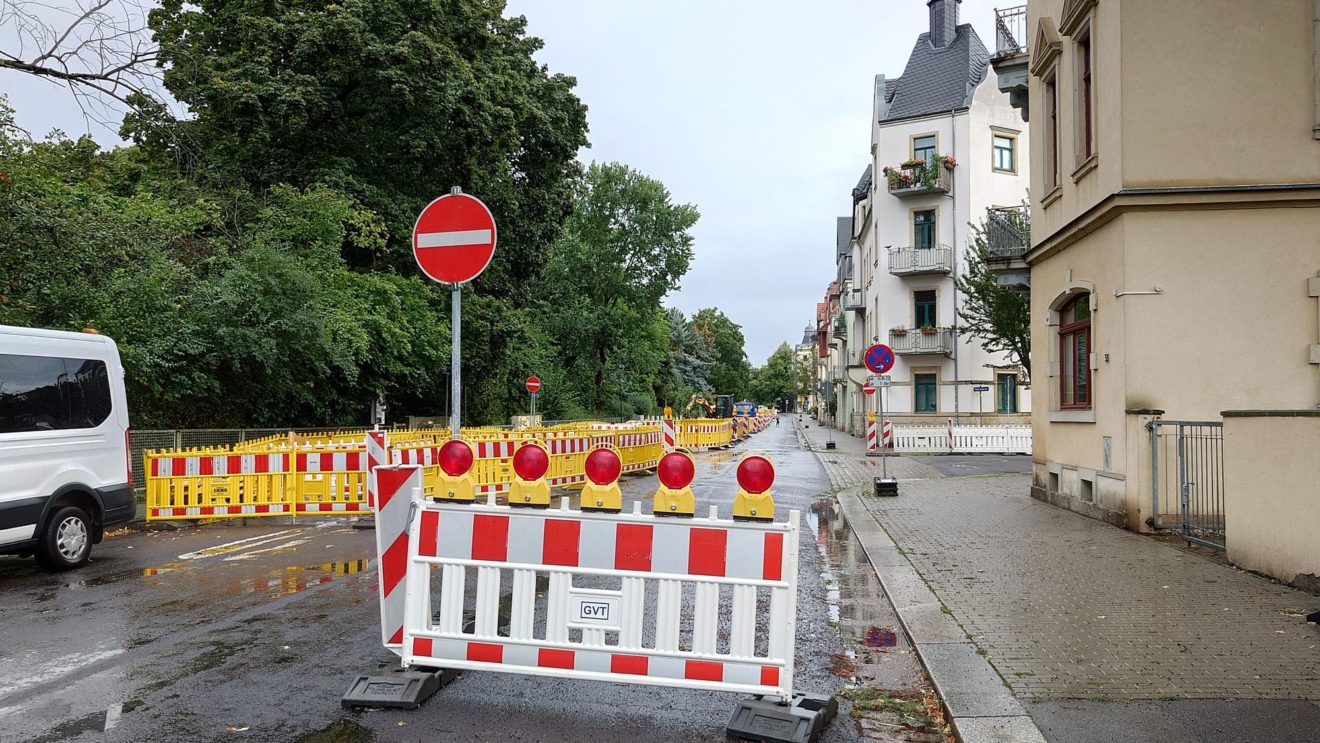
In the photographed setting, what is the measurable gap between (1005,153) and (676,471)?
1665 inches

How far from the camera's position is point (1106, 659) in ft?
18.0

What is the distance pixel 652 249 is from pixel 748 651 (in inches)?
2392

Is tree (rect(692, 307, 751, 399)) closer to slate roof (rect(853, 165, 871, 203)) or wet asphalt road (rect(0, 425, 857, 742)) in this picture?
slate roof (rect(853, 165, 871, 203))

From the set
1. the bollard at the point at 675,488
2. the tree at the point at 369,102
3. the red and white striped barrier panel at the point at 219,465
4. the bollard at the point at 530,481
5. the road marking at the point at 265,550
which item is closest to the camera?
the bollard at the point at 675,488

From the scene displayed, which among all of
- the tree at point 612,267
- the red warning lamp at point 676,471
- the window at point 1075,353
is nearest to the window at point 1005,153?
the tree at point 612,267

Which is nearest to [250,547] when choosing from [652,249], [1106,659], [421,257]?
[421,257]

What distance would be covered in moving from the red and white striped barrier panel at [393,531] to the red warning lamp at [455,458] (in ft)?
0.84

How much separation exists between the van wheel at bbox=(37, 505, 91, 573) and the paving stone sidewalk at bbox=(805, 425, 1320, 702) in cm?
822

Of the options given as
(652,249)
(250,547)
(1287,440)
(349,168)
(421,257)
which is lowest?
(250,547)

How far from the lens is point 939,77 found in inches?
1722

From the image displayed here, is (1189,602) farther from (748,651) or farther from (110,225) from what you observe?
(110,225)

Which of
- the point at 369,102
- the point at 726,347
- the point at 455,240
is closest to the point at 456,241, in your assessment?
the point at 455,240

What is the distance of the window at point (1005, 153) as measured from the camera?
42.3 metres

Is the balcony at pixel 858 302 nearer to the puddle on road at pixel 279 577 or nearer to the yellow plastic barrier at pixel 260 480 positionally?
the yellow plastic barrier at pixel 260 480
